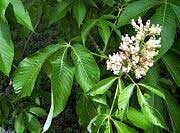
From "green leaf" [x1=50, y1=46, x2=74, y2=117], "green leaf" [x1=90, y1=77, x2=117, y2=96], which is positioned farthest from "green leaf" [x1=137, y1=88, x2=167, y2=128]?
"green leaf" [x1=50, y1=46, x2=74, y2=117]

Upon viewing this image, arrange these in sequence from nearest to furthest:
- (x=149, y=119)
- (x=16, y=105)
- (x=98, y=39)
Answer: (x=149, y=119) < (x=98, y=39) < (x=16, y=105)

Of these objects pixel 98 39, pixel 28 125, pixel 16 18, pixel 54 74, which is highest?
pixel 16 18

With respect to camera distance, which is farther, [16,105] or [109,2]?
[16,105]

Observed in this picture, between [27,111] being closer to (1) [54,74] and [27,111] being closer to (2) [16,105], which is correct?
(2) [16,105]

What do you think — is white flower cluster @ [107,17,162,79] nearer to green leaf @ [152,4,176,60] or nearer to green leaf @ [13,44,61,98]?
green leaf @ [152,4,176,60]

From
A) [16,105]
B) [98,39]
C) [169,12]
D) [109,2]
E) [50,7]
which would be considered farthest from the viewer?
[16,105]

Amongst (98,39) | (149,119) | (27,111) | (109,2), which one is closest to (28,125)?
(27,111)

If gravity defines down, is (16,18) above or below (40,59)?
above
